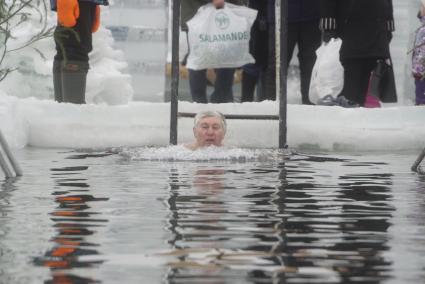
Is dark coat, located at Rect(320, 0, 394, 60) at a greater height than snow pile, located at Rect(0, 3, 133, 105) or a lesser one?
greater

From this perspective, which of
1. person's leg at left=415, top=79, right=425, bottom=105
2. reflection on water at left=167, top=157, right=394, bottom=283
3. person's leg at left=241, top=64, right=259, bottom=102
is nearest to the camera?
reflection on water at left=167, top=157, right=394, bottom=283

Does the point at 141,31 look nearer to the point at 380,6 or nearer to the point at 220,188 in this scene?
the point at 380,6

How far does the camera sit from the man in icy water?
12438 millimetres

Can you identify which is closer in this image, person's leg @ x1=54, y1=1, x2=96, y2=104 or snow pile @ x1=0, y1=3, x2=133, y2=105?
person's leg @ x1=54, y1=1, x2=96, y2=104

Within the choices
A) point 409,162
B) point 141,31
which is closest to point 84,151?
point 409,162

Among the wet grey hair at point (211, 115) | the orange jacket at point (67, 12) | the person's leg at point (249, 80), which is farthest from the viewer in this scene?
the person's leg at point (249, 80)

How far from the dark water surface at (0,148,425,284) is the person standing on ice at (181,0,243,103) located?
11.2 ft

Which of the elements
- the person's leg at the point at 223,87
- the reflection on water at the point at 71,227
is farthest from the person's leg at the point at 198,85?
the reflection on water at the point at 71,227

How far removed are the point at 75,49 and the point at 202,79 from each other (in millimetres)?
1443

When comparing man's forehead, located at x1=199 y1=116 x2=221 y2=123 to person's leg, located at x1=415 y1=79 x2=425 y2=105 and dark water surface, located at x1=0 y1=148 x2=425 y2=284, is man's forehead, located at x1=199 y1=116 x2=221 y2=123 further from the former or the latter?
person's leg, located at x1=415 y1=79 x2=425 y2=105

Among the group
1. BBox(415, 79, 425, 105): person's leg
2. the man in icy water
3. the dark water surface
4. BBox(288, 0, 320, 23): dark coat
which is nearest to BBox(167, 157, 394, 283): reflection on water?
the dark water surface

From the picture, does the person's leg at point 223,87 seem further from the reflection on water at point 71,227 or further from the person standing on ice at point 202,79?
the reflection on water at point 71,227

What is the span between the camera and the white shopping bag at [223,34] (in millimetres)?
14094

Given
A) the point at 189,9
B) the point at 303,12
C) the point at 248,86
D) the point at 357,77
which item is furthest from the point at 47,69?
the point at 357,77
